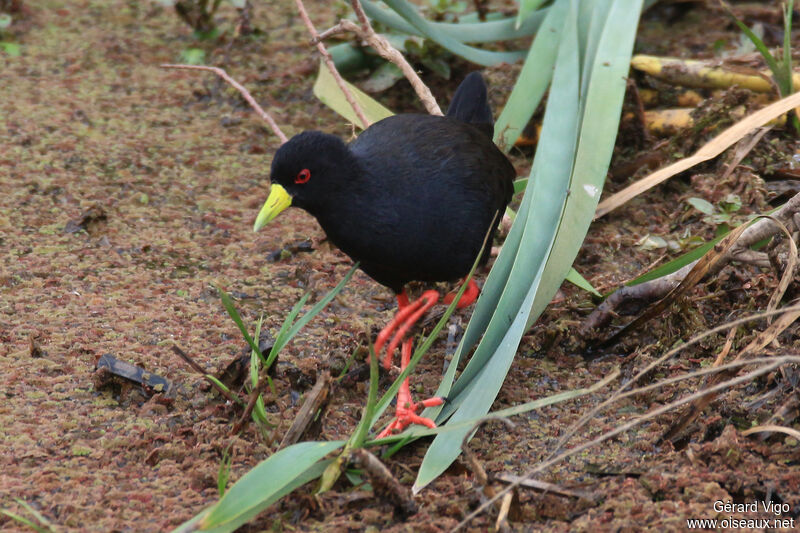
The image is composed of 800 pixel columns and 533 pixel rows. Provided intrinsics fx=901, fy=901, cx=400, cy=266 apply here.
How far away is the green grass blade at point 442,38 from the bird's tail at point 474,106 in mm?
304

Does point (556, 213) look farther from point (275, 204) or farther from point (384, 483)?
point (384, 483)

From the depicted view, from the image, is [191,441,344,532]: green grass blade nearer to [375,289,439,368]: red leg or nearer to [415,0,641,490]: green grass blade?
[415,0,641,490]: green grass blade

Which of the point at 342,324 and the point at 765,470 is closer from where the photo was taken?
the point at 765,470

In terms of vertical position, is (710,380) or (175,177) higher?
(710,380)

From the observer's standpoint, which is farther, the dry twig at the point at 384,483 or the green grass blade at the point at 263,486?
the dry twig at the point at 384,483

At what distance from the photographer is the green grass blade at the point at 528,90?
3.74m

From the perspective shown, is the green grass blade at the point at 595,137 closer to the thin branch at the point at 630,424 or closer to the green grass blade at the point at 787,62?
the green grass blade at the point at 787,62

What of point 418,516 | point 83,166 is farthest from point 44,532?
point 83,166

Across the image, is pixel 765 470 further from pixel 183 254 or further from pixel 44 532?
pixel 183 254

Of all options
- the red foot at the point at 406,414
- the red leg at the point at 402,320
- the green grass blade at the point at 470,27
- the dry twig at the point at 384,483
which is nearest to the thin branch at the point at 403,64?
the green grass blade at the point at 470,27

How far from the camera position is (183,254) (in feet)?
11.9

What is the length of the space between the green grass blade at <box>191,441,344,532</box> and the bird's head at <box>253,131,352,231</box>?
0.91 metres

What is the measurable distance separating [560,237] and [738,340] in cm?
63

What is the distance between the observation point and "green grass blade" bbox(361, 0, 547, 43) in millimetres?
3965
